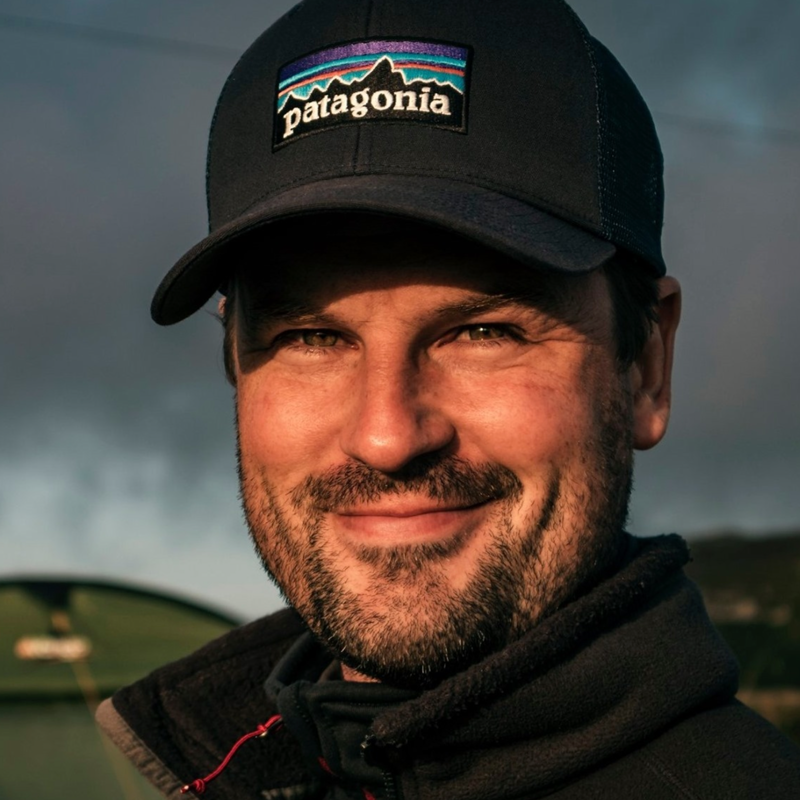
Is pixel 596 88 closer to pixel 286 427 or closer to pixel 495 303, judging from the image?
pixel 495 303

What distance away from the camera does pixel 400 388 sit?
168 centimetres

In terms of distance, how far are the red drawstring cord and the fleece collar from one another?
14.1 inches

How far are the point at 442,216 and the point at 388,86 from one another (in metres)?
0.29

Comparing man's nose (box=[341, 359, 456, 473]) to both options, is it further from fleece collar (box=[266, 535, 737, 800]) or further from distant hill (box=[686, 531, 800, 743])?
distant hill (box=[686, 531, 800, 743])

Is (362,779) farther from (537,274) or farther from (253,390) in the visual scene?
(537,274)

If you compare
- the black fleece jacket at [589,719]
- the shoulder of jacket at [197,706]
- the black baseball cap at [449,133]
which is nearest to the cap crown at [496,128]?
the black baseball cap at [449,133]

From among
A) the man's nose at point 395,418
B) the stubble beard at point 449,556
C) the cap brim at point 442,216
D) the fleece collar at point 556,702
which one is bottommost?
the fleece collar at point 556,702

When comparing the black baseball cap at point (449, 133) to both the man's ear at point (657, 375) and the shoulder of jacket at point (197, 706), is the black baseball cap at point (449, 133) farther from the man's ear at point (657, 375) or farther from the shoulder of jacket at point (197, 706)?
the shoulder of jacket at point (197, 706)

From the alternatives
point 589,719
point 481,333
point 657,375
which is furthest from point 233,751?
point 657,375

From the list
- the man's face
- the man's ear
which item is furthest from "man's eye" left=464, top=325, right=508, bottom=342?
the man's ear

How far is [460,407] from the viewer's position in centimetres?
172

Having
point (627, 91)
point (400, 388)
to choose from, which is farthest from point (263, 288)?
point (627, 91)

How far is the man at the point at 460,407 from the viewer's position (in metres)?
1.58

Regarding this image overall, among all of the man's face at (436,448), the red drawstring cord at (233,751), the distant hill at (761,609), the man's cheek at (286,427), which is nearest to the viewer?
the man's face at (436,448)
